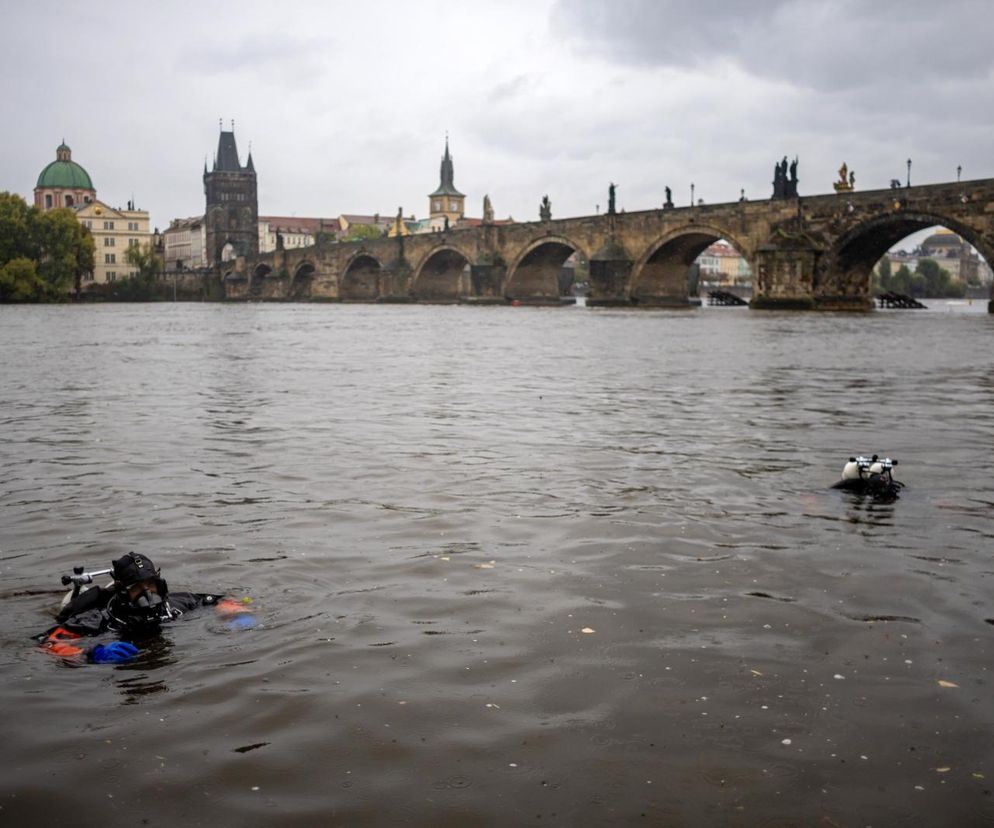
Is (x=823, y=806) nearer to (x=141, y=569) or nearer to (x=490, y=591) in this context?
(x=490, y=591)

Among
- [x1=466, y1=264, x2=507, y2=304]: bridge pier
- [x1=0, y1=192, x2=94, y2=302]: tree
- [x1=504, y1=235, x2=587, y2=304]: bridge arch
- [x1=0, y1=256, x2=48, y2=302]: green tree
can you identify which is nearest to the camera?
[x1=504, y1=235, x2=587, y2=304]: bridge arch

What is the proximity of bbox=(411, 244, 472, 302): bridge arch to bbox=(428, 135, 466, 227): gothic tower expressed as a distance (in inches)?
3423

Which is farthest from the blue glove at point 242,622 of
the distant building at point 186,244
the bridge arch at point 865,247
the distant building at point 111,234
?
the distant building at point 186,244

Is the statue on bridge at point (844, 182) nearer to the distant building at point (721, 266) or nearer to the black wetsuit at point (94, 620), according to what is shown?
the black wetsuit at point (94, 620)

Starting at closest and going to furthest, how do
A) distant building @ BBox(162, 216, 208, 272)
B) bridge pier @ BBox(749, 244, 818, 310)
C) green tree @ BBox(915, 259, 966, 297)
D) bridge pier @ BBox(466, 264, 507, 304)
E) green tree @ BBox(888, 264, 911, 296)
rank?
1. bridge pier @ BBox(749, 244, 818, 310)
2. bridge pier @ BBox(466, 264, 507, 304)
3. green tree @ BBox(888, 264, 911, 296)
4. green tree @ BBox(915, 259, 966, 297)
5. distant building @ BBox(162, 216, 208, 272)

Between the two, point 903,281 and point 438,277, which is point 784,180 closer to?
point 438,277

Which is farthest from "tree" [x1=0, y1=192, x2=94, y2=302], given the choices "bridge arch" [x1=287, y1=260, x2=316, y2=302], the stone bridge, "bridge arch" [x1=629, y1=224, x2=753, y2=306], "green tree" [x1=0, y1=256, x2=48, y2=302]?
"bridge arch" [x1=629, y1=224, x2=753, y2=306]

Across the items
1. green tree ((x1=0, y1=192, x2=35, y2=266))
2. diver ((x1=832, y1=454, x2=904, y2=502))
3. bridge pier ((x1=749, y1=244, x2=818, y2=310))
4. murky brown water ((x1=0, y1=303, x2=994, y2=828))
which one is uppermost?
green tree ((x1=0, y1=192, x2=35, y2=266))

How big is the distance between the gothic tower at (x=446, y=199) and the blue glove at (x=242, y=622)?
172 m

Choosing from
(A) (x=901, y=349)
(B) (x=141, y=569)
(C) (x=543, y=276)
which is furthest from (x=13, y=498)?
(C) (x=543, y=276)

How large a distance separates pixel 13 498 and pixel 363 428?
4189 millimetres

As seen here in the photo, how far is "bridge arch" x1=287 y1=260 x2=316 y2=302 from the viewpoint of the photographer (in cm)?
10781

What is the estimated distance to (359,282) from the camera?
99.9 m

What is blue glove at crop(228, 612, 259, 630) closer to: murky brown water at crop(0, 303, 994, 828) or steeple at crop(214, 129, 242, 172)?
murky brown water at crop(0, 303, 994, 828)
